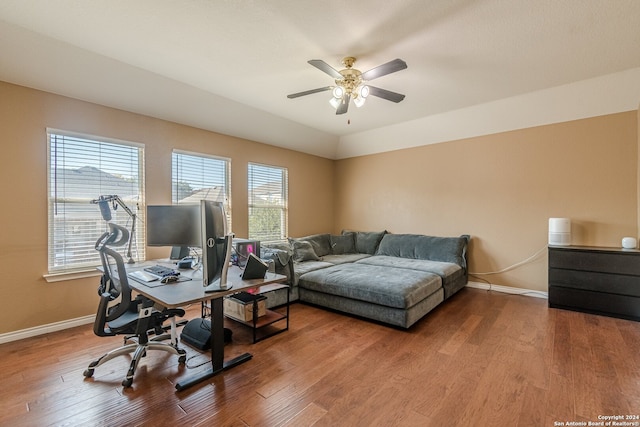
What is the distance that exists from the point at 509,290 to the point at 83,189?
5842 mm

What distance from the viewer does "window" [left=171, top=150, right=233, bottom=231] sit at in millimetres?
3910

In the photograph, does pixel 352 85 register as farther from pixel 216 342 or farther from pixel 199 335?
pixel 199 335

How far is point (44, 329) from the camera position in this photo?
2.93m

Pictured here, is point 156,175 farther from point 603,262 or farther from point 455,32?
point 603,262

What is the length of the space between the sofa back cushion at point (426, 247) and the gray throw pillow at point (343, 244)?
0.55 meters

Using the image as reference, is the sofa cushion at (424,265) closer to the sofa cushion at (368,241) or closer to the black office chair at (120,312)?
the sofa cushion at (368,241)

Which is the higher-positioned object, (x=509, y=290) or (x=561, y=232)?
(x=561, y=232)

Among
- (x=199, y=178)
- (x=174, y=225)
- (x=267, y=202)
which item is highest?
(x=199, y=178)

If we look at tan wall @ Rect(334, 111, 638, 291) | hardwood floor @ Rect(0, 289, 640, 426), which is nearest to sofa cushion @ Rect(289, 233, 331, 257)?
tan wall @ Rect(334, 111, 638, 291)

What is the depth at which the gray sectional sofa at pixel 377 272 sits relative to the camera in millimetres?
3121

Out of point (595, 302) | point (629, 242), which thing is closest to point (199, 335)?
point (595, 302)

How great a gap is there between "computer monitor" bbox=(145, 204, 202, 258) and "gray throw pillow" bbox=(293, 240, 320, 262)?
1.96 m

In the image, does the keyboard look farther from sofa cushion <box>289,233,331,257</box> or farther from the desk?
sofa cushion <box>289,233,331,257</box>

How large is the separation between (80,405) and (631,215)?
19.0 feet
